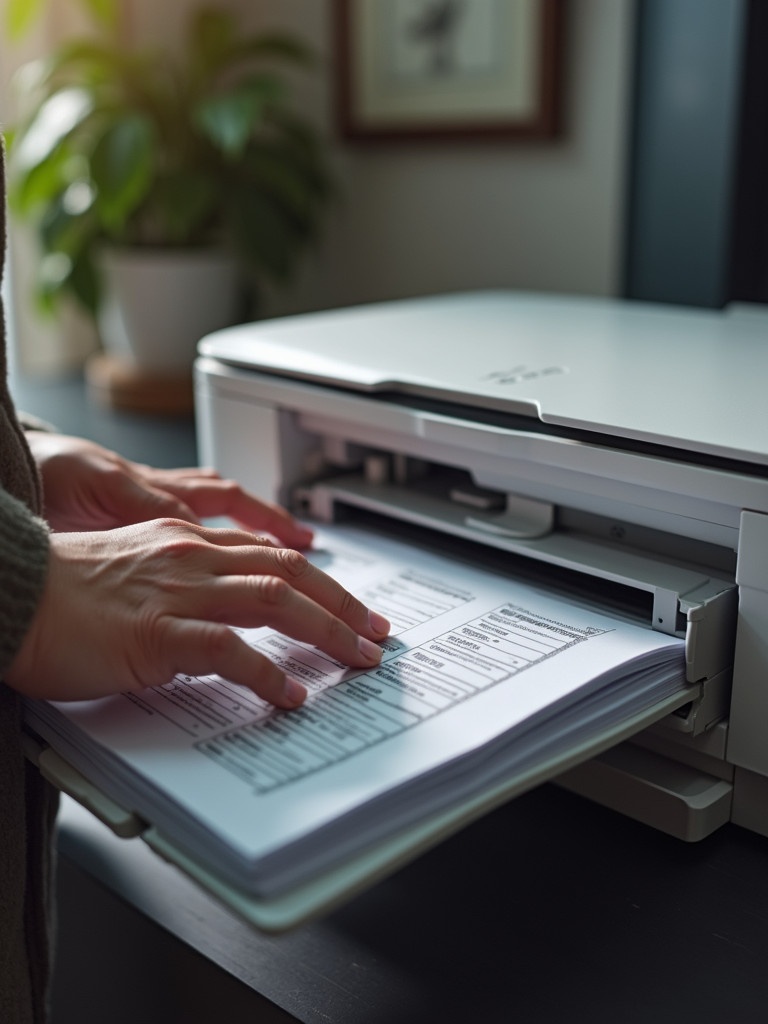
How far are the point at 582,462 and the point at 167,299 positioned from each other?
3.10 feet

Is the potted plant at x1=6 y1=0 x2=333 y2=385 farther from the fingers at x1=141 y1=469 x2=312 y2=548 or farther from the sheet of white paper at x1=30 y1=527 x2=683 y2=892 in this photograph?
the sheet of white paper at x1=30 y1=527 x2=683 y2=892

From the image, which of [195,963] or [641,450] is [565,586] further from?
[195,963]

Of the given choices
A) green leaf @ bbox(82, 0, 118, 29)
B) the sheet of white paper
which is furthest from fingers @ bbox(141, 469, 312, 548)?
green leaf @ bbox(82, 0, 118, 29)

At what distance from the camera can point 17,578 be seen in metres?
0.43

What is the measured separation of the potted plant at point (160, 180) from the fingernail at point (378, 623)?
897 millimetres

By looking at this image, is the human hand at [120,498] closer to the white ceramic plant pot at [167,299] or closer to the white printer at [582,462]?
the white printer at [582,462]

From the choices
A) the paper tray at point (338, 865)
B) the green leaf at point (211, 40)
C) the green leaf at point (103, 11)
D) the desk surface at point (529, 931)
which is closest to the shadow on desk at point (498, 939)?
the desk surface at point (529, 931)

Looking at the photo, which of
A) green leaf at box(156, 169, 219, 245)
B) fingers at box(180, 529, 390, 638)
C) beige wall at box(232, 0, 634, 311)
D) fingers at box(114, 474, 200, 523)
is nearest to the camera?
fingers at box(180, 529, 390, 638)

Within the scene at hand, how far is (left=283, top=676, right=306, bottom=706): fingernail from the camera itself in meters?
0.45

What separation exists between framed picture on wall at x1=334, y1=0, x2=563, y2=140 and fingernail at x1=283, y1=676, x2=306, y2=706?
0.84m

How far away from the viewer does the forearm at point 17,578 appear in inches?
16.7

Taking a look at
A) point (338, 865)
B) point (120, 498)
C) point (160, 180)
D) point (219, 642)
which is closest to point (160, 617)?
point (219, 642)

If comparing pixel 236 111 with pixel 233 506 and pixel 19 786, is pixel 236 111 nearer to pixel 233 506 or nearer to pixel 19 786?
pixel 233 506

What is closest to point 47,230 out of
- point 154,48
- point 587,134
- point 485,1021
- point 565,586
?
point 154,48
